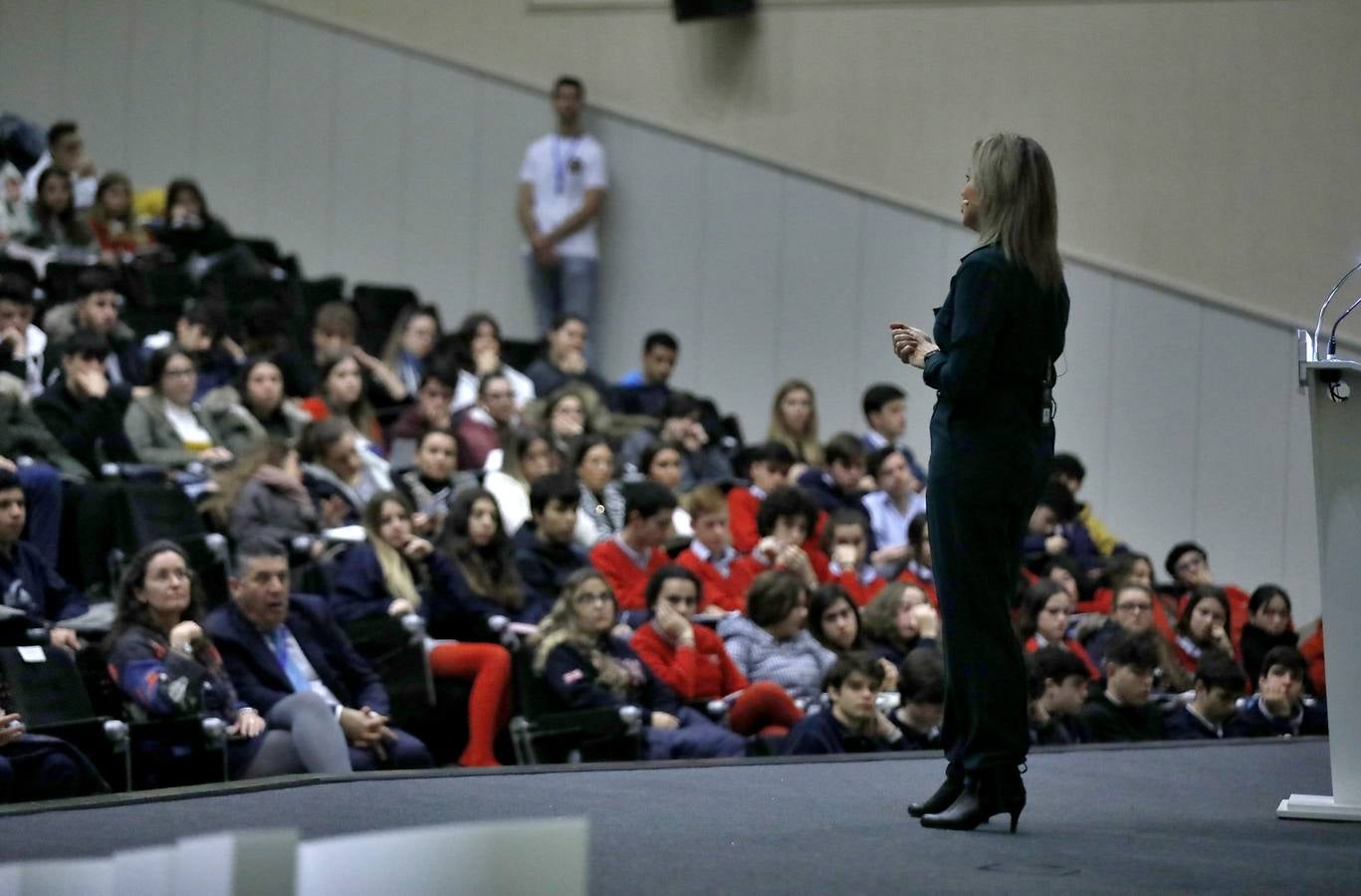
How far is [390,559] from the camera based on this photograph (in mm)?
5781

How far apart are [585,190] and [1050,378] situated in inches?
263

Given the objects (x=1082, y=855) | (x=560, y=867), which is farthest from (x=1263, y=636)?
(x=560, y=867)

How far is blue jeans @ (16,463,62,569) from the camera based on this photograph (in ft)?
18.7

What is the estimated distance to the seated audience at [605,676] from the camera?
525 centimetres

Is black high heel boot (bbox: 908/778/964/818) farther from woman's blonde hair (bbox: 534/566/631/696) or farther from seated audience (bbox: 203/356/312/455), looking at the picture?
seated audience (bbox: 203/356/312/455)

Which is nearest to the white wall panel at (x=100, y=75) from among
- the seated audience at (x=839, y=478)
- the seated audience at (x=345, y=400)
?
the seated audience at (x=345, y=400)

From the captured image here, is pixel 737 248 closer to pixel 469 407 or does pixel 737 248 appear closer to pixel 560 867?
pixel 469 407

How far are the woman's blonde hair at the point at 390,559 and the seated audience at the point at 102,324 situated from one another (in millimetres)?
1815

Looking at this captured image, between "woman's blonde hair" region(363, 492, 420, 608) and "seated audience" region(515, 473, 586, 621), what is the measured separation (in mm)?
451

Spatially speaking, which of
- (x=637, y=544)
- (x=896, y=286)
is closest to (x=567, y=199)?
(x=896, y=286)

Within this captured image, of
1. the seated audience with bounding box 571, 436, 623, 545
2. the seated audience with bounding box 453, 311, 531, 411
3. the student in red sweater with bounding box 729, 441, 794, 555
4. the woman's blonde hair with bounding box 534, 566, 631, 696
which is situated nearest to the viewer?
the woman's blonde hair with bounding box 534, 566, 631, 696

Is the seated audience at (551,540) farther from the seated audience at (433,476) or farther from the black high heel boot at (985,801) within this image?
the black high heel boot at (985,801)

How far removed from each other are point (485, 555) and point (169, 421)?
1461mm

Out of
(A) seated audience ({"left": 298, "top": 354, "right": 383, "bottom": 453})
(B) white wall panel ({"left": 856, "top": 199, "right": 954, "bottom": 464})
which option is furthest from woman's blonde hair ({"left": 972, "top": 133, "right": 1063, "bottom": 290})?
(B) white wall panel ({"left": 856, "top": 199, "right": 954, "bottom": 464})
